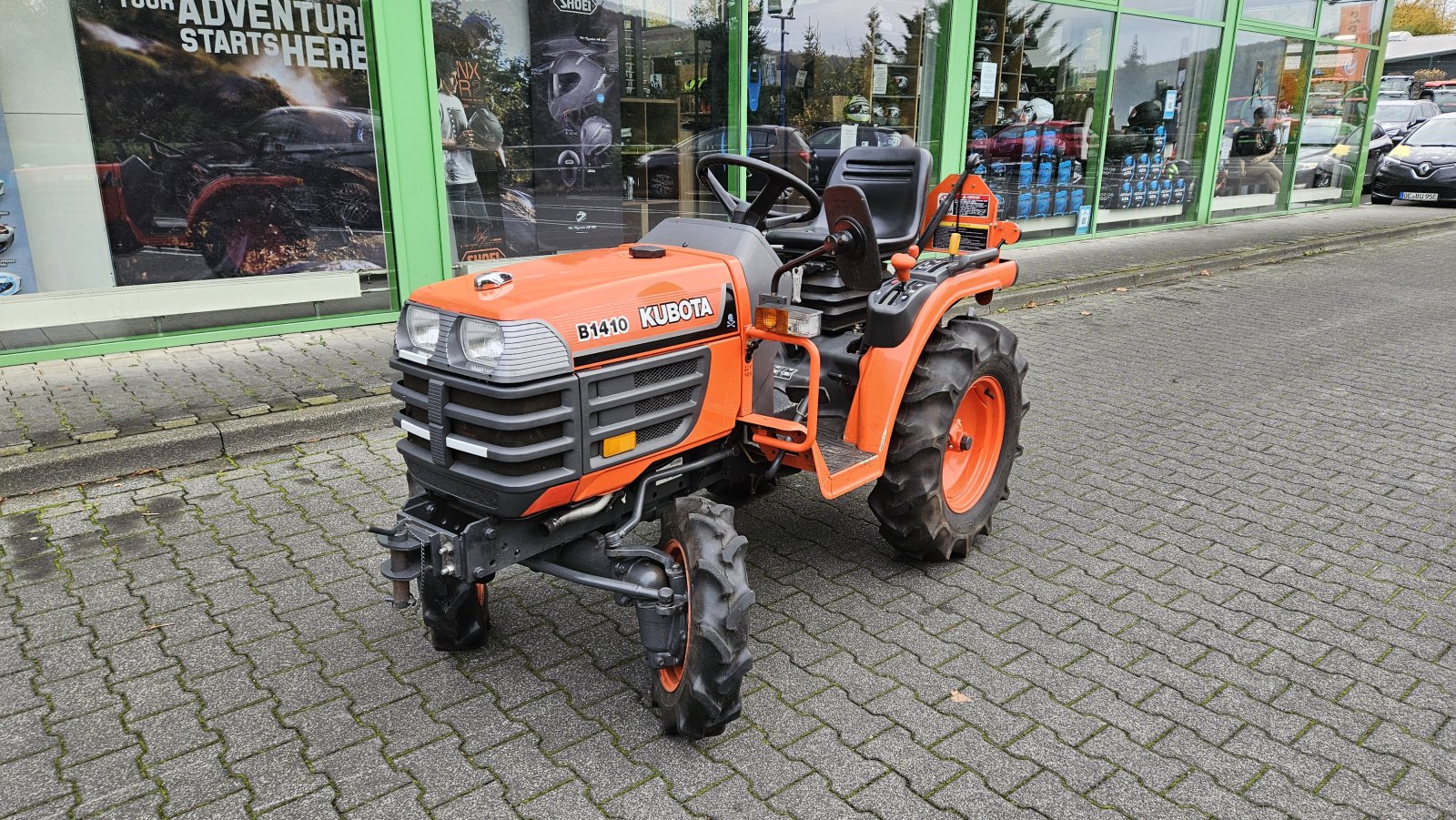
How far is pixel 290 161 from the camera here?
21.7 ft

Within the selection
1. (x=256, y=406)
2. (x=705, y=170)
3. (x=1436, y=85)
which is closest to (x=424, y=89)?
(x=256, y=406)

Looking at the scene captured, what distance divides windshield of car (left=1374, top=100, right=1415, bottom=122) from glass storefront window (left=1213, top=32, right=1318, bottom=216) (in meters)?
9.94

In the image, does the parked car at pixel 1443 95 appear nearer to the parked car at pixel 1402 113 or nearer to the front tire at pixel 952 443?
the parked car at pixel 1402 113

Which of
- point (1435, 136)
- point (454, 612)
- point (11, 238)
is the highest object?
point (1435, 136)

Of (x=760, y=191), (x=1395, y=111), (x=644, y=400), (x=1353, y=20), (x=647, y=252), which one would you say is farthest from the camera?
(x=1395, y=111)

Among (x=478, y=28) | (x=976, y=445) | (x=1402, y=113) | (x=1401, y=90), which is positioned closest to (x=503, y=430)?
(x=976, y=445)

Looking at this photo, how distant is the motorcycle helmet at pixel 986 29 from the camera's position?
10.4 m

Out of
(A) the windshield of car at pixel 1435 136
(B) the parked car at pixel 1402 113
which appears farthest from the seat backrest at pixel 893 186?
(B) the parked car at pixel 1402 113

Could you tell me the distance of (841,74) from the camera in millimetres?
9734

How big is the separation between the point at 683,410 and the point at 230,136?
196 inches

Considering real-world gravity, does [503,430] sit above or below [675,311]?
below

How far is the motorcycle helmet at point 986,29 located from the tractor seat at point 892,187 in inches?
269

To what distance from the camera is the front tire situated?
3.50m

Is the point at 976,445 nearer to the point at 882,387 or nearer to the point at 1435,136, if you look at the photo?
the point at 882,387
